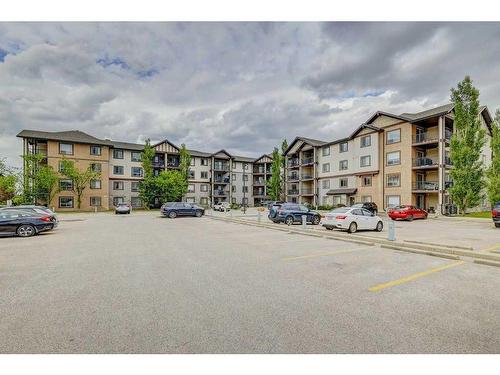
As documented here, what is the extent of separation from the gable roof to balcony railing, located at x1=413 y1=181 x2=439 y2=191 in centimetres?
4920

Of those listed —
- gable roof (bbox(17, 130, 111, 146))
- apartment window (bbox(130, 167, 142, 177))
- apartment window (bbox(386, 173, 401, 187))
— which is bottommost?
apartment window (bbox(386, 173, 401, 187))

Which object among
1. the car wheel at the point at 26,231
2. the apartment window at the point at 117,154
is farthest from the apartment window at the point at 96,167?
the car wheel at the point at 26,231

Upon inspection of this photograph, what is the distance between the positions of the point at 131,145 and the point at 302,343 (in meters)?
59.9

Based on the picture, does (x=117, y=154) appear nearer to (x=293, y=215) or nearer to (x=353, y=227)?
(x=293, y=215)

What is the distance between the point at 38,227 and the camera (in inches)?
576

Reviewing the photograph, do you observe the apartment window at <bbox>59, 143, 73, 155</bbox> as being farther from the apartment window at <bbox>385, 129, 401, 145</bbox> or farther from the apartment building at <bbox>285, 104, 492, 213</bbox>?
the apartment window at <bbox>385, 129, 401, 145</bbox>

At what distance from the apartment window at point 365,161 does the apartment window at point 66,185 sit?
46.5m

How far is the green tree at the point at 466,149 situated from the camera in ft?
94.9

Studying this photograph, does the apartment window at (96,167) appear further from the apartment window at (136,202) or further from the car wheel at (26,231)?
the car wheel at (26,231)

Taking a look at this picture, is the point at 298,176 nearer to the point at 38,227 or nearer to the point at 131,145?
the point at 131,145

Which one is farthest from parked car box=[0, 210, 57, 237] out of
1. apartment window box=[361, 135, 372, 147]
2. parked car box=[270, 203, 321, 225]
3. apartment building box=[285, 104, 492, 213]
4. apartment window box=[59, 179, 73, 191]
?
apartment window box=[361, 135, 372, 147]

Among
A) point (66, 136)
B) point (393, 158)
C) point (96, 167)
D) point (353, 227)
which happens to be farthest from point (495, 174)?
point (66, 136)

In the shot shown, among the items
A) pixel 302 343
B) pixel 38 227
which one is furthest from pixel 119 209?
pixel 302 343

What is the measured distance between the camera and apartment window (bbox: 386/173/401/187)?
3459 cm
